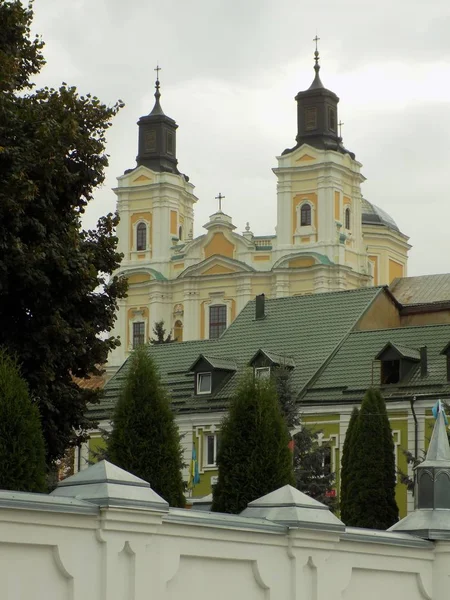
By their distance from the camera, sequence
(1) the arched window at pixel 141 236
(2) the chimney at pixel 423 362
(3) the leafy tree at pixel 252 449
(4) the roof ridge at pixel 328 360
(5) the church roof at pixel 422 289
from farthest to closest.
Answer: (1) the arched window at pixel 141 236
(5) the church roof at pixel 422 289
(4) the roof ridge at pixel 328 360
(2) the chimney at pixel 423 362
(3) the leafy tree at pixel 252 449

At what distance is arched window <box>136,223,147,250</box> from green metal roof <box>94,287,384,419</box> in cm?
4645

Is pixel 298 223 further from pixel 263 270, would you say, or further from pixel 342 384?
pixel 342 384

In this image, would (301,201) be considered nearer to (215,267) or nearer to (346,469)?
(215,267)

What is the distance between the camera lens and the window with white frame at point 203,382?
151 feet

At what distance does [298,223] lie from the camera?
303ft

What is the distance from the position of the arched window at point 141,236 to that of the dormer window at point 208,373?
51.4 meters

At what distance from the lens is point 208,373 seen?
46.1 metres

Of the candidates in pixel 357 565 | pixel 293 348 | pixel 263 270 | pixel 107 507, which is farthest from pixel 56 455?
pixel 263 270

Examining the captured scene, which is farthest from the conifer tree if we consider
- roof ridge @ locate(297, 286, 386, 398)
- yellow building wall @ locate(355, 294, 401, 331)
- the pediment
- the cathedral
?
the pediment

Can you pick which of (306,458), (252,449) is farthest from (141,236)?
(252,449)

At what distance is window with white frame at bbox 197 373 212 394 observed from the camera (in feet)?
151

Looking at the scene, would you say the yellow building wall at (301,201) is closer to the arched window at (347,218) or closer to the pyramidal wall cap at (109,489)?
the arched window at (347,218)

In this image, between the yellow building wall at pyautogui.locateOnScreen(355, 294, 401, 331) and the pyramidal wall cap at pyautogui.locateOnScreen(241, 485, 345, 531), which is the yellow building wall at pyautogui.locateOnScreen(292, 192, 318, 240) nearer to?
the yellow building wall at pyautogui.locateOnScreen(355, 294, 401, 331)

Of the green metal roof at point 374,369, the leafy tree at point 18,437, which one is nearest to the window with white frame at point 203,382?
the green metal roof at point 374,369
